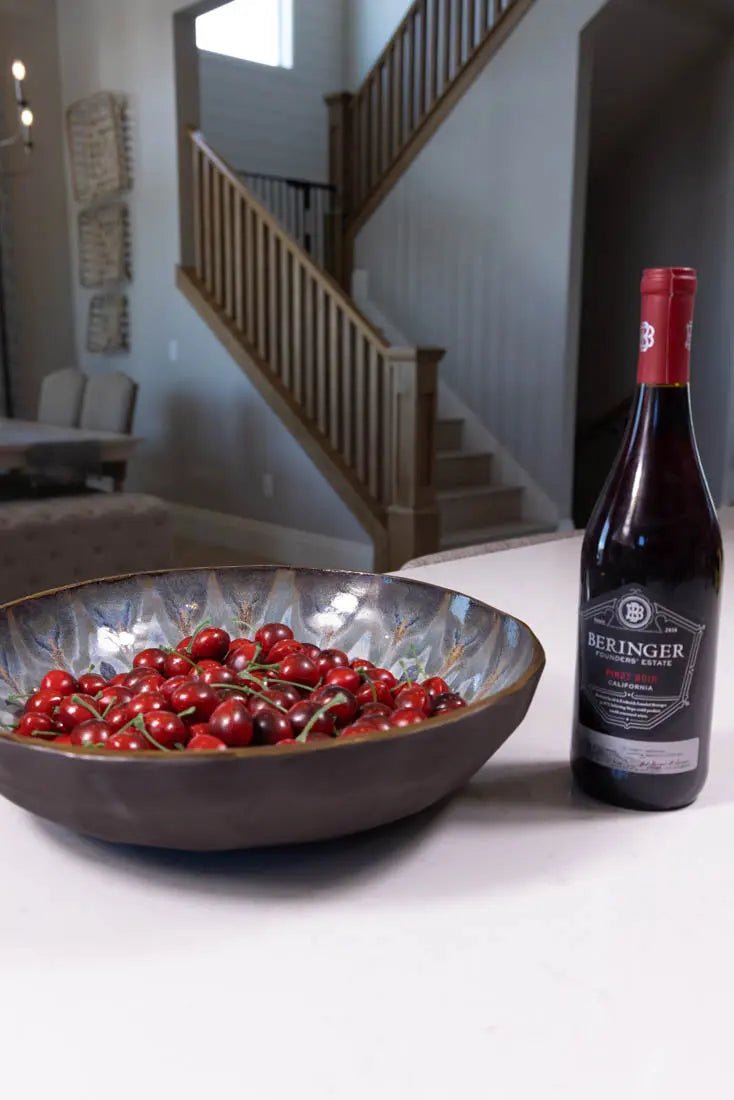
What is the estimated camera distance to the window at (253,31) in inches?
268

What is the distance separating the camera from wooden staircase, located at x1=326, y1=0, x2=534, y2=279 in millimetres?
5375

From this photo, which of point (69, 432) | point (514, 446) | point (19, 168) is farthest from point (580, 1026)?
point (19, 168)

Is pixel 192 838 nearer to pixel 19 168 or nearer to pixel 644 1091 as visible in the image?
pixel 644 1091

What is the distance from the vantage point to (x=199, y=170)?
532cm

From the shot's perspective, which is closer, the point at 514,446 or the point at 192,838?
the point at 192,838

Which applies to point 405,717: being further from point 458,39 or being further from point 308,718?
point 458,39

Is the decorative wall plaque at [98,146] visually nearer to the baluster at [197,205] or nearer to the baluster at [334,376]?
the baluster at [197,205]

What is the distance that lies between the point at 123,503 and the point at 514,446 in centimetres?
258

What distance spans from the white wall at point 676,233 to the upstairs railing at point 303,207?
5.70ft

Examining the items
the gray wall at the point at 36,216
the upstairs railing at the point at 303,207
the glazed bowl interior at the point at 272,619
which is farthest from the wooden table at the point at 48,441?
the glazed bowl interior at the point at 272,619

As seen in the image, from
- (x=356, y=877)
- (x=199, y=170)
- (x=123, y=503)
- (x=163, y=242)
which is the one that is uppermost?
(x=199, y=170)

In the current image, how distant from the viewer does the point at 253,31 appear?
7047mm

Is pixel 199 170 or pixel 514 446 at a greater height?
pixel 199 170

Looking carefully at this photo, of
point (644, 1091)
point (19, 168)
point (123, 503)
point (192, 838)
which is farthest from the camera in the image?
point (19, 168)
